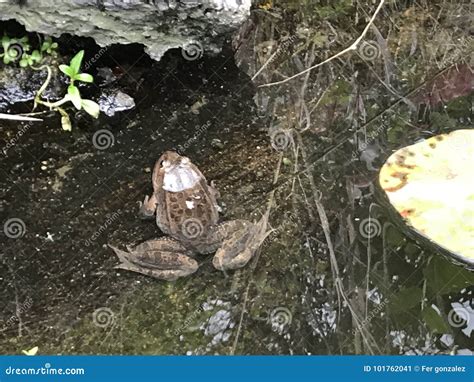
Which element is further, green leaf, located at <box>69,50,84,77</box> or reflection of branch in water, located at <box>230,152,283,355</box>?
green leaf, located at <box>69,50,84,77</box>

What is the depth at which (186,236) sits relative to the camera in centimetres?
420

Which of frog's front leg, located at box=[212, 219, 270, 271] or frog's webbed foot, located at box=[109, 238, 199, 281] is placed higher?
frog's front leg, located at box=[212, 219, 270, 271]

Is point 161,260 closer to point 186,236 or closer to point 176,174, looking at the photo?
point 186,236

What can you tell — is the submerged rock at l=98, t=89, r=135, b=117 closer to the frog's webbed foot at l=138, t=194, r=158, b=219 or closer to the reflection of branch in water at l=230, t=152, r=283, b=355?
the frog's webbed foot at l=138, t=194, r=158, b=219

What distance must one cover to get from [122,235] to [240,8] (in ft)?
5.75

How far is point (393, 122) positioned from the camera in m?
5.03

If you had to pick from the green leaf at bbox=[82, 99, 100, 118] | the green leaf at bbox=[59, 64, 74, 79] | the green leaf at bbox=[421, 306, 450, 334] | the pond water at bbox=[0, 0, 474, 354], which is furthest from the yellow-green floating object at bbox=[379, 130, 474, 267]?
the green leaf at bbox=[59, 64, 74, 79]

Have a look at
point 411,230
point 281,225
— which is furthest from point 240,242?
point 411,230

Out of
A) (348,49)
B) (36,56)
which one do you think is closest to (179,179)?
(36,56)

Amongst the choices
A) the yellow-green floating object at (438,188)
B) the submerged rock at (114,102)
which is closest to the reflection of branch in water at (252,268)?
the yellow-green floating object at (438,188)

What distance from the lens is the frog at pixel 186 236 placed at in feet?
13.6

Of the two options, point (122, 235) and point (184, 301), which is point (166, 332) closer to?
point (184, 301)

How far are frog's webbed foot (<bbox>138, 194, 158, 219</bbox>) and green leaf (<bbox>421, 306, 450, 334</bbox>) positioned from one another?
6.04 ft

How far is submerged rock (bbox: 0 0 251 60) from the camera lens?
4.43 m
